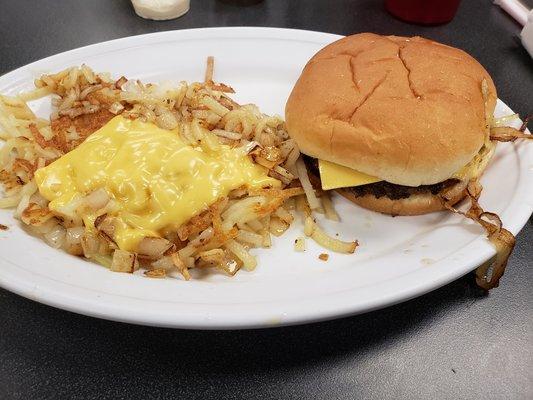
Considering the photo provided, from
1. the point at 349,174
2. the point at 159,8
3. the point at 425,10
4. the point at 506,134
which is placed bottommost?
the point at 159,8

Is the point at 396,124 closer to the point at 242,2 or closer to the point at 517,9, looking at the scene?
the point at 242,2

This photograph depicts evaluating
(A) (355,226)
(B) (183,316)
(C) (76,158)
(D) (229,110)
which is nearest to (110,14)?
(D) (229,110)

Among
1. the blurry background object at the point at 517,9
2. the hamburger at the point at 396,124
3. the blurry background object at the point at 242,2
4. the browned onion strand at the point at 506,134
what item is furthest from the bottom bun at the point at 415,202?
the blurry background object at the point at 242,2

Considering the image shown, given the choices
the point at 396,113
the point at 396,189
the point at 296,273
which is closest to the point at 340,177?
the point at 396,189

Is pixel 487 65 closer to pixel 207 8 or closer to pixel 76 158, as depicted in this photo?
pixel 207 8

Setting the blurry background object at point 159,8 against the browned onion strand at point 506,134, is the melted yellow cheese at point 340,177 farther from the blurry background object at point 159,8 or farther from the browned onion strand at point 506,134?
the blurry background object at point 159,8

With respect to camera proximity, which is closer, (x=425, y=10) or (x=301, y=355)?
(x=301, y=355)
